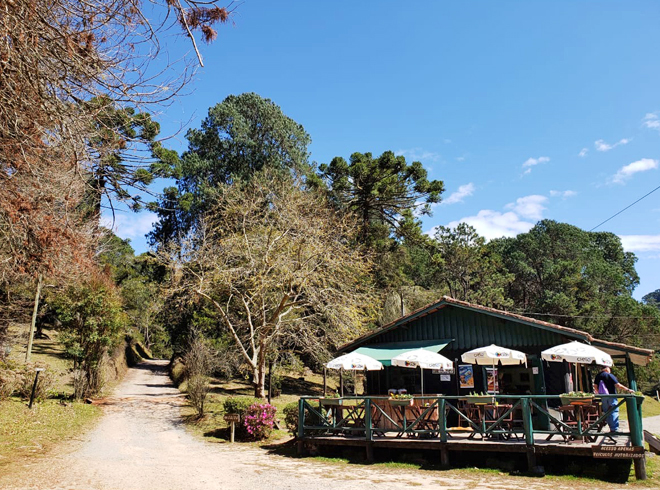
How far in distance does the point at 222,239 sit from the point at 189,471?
11496 millimetres

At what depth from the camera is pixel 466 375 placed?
1488cm

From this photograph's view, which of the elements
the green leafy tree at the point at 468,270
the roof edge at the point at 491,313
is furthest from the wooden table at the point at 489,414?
the green leafy tree at the point at 468,270

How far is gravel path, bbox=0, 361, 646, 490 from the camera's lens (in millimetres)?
→ 8875

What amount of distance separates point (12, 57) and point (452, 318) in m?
13.4

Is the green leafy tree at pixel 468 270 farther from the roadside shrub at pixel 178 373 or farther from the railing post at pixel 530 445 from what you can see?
the railing post at pixel 530 445

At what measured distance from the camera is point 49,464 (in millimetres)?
10266

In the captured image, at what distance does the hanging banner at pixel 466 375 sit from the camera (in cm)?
1477

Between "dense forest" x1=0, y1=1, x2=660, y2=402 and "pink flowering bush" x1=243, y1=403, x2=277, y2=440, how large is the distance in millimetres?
2765

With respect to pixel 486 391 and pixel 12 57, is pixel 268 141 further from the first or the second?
pixel 12 57

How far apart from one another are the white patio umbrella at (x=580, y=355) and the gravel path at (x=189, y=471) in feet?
11.0

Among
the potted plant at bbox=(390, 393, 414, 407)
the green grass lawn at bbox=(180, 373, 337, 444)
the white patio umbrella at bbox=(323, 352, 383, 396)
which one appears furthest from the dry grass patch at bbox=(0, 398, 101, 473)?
the potted plant at bbox=(390, 393, 414, 407)

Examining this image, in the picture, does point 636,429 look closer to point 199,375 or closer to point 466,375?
point 466,375

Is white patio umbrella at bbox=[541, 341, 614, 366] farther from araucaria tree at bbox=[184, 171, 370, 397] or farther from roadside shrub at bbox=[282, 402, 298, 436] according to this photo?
araucaria tree at bbox=[184, 171, 370, 397]

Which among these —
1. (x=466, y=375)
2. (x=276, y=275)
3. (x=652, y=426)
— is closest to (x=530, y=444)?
(x=466, y=375)
